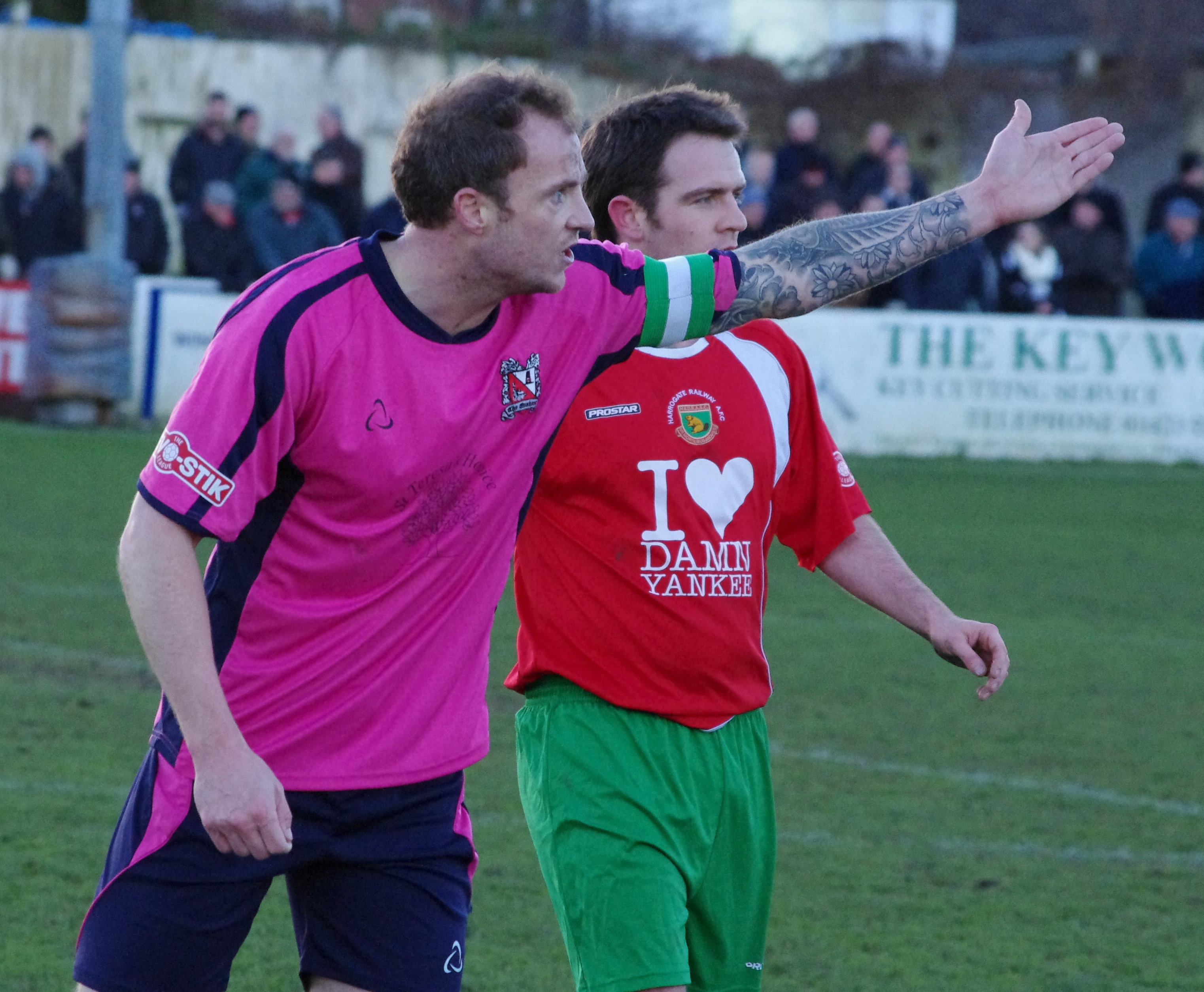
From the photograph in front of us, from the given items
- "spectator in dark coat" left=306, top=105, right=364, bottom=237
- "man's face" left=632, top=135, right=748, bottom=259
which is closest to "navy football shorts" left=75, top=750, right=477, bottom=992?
"man's face" left=632, top=135, right=748, bottom=259

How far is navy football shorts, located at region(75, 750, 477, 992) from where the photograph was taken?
3.12 metres

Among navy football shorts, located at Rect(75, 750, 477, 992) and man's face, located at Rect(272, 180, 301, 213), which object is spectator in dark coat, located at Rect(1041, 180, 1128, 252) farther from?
navy football shorts, located at Rect(75, 750, 477, 992)

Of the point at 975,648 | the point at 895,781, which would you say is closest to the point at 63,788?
the point at 895,781

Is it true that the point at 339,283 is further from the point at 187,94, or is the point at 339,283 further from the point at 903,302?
the point at 187,94

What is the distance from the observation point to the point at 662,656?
373 cm

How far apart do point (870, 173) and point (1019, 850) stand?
1261cm

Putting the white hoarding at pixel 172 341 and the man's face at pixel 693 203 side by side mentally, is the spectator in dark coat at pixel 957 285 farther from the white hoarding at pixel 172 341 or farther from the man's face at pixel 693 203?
the man's face at pixel 693 203

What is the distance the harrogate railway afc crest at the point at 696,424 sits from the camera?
3.80m

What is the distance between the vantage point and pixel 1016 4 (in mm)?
41469

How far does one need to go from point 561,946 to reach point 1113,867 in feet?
6.06

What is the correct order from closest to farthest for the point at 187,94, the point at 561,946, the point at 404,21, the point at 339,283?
the point at 339,283, the point at 561,946, the point at 187,94, the point at 404,21

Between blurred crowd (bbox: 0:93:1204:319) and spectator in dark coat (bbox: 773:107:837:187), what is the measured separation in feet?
0.05

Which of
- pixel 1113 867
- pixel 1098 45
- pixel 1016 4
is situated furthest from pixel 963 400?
pixel 1016 4

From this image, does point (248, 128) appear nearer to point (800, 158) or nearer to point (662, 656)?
point (800, 158)
